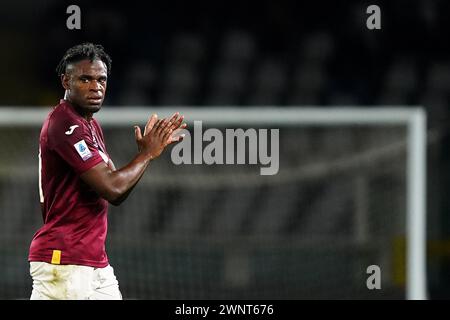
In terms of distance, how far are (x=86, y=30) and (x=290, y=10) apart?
1.53 meters

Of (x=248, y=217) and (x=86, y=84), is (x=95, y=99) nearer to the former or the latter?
(x=86, y=84)

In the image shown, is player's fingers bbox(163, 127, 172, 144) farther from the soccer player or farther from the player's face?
the player's face

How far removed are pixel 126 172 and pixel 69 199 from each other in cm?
21

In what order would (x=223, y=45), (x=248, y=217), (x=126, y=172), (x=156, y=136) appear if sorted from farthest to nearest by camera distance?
(x=223, y=45)
(x=248, y=217)
(x=156, y=136)
(x=126, y=172)

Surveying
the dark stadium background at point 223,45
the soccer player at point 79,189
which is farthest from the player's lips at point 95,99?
the dark stadium background at point 223,45

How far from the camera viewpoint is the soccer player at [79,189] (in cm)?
264

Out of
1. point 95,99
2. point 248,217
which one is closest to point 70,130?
point 95,99

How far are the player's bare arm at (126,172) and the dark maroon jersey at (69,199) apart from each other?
0.12ft

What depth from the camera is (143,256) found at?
4859 mm

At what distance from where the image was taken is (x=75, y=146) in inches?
105

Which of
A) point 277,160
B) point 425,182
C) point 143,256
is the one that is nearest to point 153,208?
point 143,256

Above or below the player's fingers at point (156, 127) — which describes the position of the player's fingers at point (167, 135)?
below

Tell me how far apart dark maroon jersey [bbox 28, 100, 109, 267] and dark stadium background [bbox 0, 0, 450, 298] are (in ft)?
12.0

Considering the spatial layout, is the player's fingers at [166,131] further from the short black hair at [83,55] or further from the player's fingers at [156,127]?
the short black hair at [83,55]
